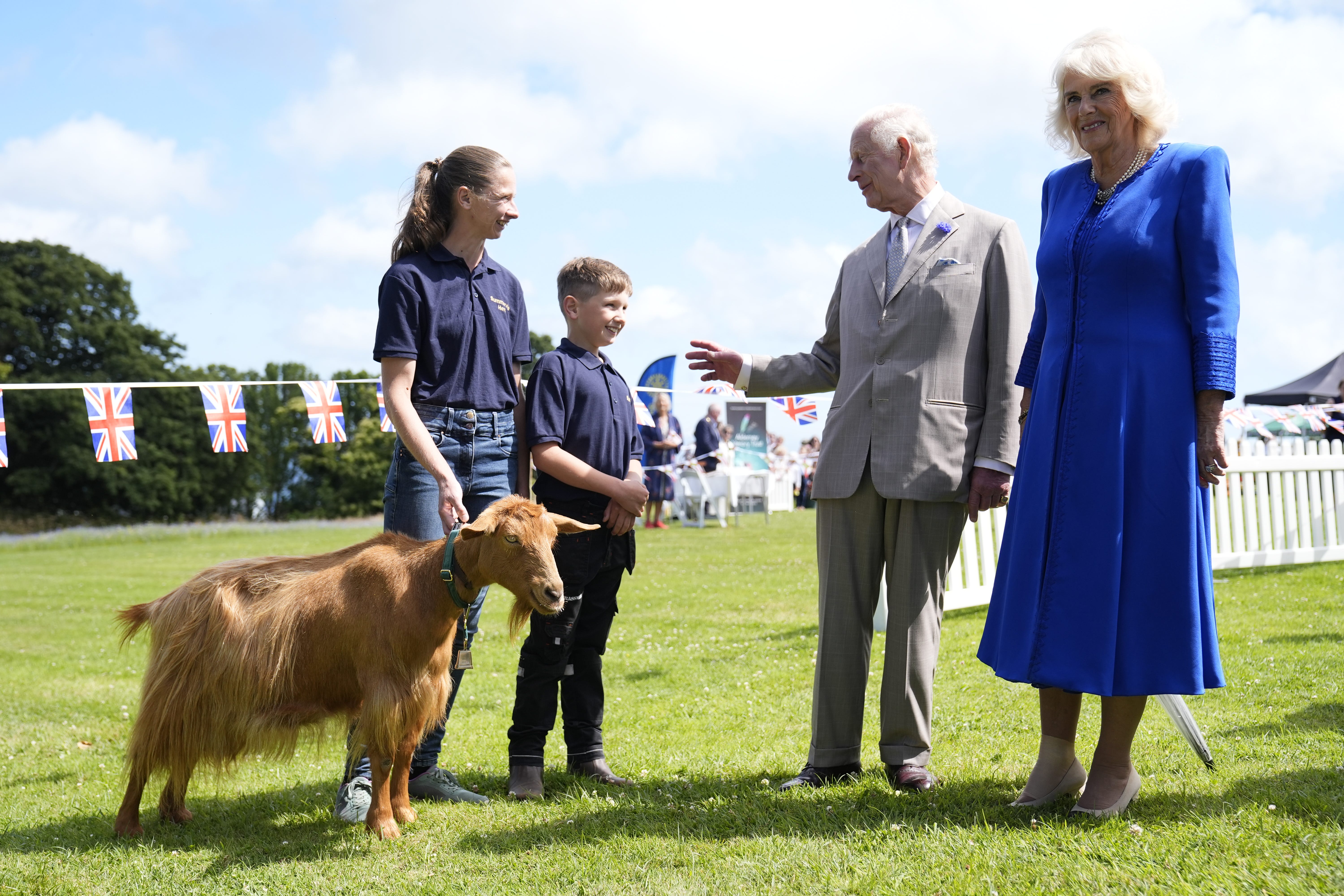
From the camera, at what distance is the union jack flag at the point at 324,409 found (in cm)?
1180

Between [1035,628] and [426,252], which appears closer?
[1035,628]

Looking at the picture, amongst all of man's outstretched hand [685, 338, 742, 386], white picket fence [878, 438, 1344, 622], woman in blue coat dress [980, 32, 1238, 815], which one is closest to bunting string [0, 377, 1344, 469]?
white picket fence [878, 438, 1344, 622]

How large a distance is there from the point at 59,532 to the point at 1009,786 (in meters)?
35.8

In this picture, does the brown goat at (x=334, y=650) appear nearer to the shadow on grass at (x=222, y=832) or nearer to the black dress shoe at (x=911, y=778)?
the shadow on grass at (x=222, y=832)

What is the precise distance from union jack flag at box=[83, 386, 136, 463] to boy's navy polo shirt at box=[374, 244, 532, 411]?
7304 millimetres

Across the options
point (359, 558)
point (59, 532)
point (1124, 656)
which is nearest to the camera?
point (1124, 656)

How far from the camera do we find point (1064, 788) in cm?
371

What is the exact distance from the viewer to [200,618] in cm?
387

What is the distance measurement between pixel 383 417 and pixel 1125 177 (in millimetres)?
10398

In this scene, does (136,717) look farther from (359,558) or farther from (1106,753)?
(1106,753)

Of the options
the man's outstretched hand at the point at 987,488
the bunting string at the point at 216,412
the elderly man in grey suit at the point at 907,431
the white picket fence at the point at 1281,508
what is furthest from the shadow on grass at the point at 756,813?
the white picket fence at the point at 1281,508

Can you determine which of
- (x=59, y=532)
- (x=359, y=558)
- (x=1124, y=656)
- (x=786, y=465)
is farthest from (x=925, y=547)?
(x=59, y=532)

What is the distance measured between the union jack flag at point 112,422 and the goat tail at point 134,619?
22.1 ft

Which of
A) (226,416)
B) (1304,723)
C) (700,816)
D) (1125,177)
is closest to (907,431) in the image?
(1125,177)
